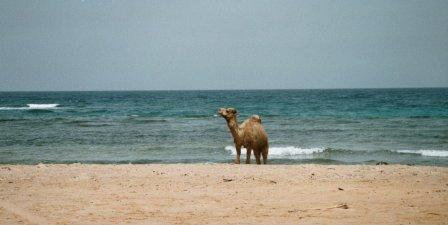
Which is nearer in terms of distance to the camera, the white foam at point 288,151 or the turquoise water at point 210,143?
the turquoise water at point 210,143

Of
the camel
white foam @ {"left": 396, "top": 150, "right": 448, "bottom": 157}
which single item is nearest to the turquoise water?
white foam @ {"left": 396, "top": 150, "right": 448, "bottom": 157}

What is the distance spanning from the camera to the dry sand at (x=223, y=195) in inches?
261

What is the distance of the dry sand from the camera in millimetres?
6617

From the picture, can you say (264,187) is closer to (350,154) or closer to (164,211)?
(164,211)

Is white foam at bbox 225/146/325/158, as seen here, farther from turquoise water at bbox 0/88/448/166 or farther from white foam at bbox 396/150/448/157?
white foam at bbox 396/150/448/157

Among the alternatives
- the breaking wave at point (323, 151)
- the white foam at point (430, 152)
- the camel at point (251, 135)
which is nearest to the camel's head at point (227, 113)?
the camel at point (251, 135)

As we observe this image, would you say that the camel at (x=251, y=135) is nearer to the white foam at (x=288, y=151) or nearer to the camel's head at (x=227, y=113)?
the camel's head at (x=227, y=113)

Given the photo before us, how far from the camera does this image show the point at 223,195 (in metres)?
8.05

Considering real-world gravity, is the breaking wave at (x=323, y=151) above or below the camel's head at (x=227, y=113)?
below

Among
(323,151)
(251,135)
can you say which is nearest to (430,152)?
(323,151)

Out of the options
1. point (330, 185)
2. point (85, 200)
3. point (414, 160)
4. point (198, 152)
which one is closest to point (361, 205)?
point (330, 185)

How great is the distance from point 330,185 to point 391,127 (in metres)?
18.7

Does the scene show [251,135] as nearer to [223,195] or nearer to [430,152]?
[223,195]

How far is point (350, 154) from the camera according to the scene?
667 inches
